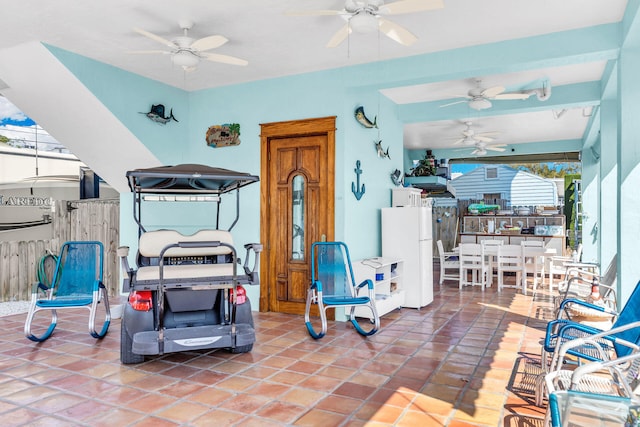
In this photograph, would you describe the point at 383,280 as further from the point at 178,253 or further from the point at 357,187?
the point at 178,253

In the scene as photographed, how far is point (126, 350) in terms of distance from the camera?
416 cm

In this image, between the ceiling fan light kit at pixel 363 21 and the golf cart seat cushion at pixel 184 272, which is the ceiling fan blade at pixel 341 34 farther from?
the golf cart seat cushion at pixel 184 272

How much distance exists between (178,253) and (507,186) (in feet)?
44.5

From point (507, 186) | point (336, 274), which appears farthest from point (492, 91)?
point (507, 186)

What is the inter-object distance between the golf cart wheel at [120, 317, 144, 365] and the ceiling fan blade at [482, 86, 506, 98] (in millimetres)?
5067

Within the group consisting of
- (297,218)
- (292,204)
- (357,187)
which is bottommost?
(297,218)

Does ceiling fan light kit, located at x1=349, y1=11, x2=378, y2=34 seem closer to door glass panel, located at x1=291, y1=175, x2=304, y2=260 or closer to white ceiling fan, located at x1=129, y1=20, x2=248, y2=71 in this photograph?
white ceiling fan, located at x1=129, y1=20, x2=248, y2=71

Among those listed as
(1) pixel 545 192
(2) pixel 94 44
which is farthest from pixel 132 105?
(1) pixel 545 192

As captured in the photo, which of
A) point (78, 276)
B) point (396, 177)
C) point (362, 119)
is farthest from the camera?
point (396, 177)

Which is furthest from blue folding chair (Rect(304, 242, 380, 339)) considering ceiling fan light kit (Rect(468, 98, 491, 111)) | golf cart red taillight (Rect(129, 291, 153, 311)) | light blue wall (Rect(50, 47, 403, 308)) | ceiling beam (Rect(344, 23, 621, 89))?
ceiling fan light kit (Rect(468, 98, 491, 111))

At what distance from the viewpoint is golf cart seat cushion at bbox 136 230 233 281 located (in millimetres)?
4141

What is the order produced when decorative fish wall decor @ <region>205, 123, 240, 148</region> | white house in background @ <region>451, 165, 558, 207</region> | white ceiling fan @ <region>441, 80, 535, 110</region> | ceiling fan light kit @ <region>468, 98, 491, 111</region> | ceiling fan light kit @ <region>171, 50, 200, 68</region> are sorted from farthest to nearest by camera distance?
white house in background @ <region>451, 165, 558, 207</region> < decorative fish wall decor @ <region>205, 123, 240, 148</region> < ceiling fan light kit @ <region>468, 98, 491, 111</region> < white ceiling fan @ <region>441, 80, 535, 110</region> < ceiling fan light kit @ <region>171, 50, 200, 68</region>

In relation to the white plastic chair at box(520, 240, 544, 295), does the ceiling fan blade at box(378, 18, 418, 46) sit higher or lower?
higher

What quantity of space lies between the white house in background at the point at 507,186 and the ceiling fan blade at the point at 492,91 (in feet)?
30.3
